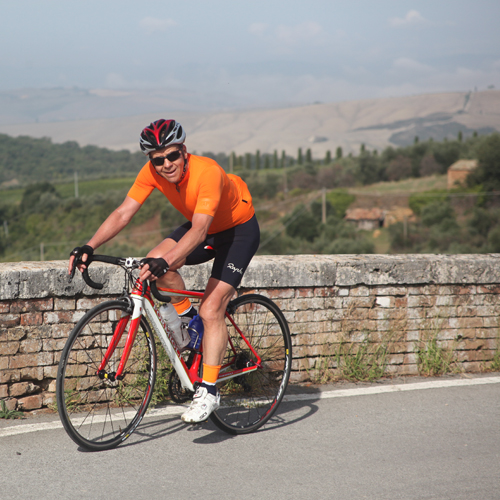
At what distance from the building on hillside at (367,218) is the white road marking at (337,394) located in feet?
260

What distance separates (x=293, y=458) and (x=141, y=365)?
4.31ft

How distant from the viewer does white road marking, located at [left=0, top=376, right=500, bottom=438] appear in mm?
3889

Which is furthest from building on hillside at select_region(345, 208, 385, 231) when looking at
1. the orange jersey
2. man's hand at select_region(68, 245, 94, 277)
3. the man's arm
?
man's hand at select_region(68, 245, 94, 277)

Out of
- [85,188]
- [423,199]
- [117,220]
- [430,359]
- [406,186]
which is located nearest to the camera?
[117,220]

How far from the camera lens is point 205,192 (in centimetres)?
345

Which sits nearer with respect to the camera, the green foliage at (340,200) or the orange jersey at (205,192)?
the orange jersey at (205,192)

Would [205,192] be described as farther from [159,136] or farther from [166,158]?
[159,136]

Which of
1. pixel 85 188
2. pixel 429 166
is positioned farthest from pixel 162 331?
pixel 85 188

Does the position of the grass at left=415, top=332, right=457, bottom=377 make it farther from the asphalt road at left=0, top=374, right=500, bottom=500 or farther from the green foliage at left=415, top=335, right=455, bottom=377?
the asphalt road at left=0, top=374, right=500, bottom=500

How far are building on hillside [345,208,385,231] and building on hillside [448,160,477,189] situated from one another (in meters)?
16.5

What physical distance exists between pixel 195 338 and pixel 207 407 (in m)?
0.48

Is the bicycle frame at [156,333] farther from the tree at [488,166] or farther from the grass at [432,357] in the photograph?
the tree at [488,166]

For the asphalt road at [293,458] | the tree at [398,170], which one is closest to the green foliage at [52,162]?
the tree at [398,170]

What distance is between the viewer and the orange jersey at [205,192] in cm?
346
